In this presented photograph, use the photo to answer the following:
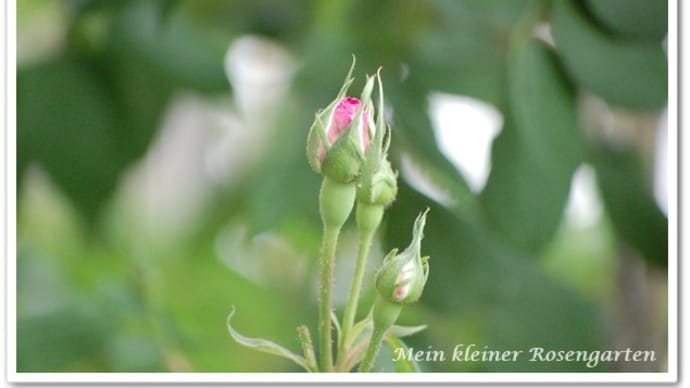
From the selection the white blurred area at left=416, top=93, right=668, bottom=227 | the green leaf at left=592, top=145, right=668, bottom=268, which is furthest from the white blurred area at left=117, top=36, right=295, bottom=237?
the green leaf at left=592, top=145, right=668, bottom=268

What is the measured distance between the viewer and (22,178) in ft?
2.37

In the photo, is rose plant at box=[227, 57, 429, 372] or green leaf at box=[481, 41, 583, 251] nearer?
rose plant at box=[227, 57, 429, 372]

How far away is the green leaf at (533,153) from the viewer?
26.7 inches

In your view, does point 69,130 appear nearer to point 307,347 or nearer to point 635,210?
point 307,347

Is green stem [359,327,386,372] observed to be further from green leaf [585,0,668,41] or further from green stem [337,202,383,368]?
green leaf [585,0,668,41]

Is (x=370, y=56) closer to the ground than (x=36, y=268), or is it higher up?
higher up

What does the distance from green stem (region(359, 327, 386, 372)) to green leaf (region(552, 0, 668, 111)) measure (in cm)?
20

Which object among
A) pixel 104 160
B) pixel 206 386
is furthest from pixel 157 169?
pixel 206 386

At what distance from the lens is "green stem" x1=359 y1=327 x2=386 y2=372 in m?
0.59

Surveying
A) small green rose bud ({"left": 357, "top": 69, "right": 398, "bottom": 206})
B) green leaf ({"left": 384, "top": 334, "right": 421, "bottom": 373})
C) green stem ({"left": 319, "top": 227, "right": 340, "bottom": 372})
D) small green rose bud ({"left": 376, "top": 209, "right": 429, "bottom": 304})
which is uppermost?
small green rose bud ({"left": 357, "top": 69, "right": 398, "bottom": 206})

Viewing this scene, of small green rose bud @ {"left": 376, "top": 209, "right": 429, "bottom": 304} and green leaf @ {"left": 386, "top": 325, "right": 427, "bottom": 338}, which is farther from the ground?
small green rose bud @ {"left": 376, "top": 209, "right": 429, "bottom": 304}

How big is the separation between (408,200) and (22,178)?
23 cm

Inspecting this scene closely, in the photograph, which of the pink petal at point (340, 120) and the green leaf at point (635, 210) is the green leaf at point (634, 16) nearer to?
the green leaf at point (635, 210)
